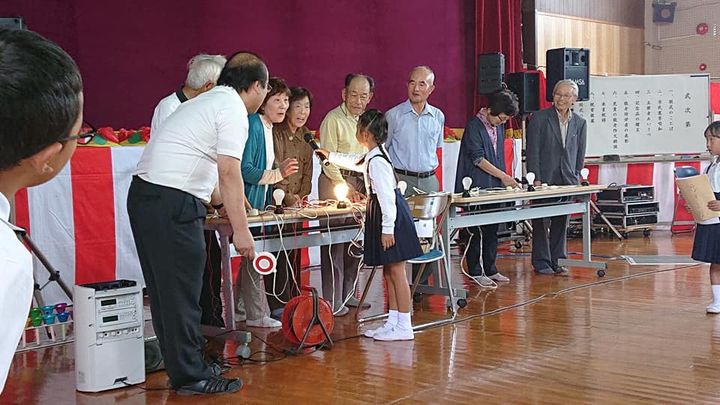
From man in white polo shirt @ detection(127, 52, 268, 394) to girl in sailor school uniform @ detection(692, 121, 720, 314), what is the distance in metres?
2.62

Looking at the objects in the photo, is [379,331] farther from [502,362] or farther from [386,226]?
[502,362]

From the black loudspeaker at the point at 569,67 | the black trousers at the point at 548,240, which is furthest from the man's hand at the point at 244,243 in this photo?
the black loudspeaker at the point at 569,67

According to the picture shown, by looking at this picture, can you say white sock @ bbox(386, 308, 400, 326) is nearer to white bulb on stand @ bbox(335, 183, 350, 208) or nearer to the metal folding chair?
the metal folding chair

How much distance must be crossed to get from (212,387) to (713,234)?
111 inches

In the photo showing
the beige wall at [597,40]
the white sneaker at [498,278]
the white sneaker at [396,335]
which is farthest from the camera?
the beige wall at [597,40]

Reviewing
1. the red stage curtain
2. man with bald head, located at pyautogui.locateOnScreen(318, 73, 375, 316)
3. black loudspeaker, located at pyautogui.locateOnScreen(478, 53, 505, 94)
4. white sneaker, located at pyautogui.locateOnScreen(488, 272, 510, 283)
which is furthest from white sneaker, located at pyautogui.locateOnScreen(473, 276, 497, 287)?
the red stage curtain

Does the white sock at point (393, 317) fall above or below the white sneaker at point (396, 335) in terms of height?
above

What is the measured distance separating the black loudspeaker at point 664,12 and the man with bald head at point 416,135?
626cm

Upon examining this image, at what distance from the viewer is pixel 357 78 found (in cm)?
486

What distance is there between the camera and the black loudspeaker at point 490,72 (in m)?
6.94

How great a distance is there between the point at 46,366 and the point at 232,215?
142 cm

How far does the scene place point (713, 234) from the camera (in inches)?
176

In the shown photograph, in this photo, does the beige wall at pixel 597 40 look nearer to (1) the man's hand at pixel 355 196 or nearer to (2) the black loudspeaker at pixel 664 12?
(2) the black loudspeaker at pixel 664 12

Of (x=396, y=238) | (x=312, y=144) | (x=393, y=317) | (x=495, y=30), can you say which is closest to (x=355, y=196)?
(x=312, y=144)
